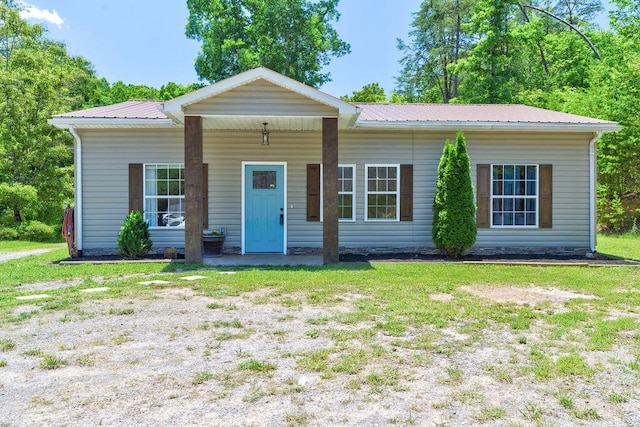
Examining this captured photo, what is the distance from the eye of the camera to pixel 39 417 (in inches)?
101

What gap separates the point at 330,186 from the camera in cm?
846

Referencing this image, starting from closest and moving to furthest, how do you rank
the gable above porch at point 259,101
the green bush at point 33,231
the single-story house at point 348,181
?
the gable above porch at point 259,101 < the single-story house at point 348,181 < the green bush at point 33,231

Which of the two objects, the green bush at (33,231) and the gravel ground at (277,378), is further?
the green bush at (33,231)

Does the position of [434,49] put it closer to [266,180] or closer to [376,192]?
[376,192]

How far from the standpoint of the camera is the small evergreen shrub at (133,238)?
9188 millimetres

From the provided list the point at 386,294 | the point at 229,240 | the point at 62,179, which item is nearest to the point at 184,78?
the point at 62,179

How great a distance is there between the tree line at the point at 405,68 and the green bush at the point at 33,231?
1.00m

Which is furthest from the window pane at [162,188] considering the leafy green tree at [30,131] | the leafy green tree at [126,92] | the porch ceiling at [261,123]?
the leafy green tree at [126,92]

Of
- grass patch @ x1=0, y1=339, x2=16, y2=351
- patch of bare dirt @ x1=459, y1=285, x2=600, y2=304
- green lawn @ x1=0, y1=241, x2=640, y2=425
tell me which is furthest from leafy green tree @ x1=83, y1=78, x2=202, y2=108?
grass patch @ x1=0, y1=339, x2=16, y2=351

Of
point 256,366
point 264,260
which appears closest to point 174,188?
point 264,260

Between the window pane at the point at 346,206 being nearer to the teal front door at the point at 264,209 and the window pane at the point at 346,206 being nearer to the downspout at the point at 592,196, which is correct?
the teal front door at the point at 264,209

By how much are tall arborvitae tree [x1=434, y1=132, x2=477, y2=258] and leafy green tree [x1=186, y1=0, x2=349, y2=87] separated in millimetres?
15411

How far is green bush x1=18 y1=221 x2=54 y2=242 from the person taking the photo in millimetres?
15805

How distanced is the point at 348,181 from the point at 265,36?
50.3 ft
